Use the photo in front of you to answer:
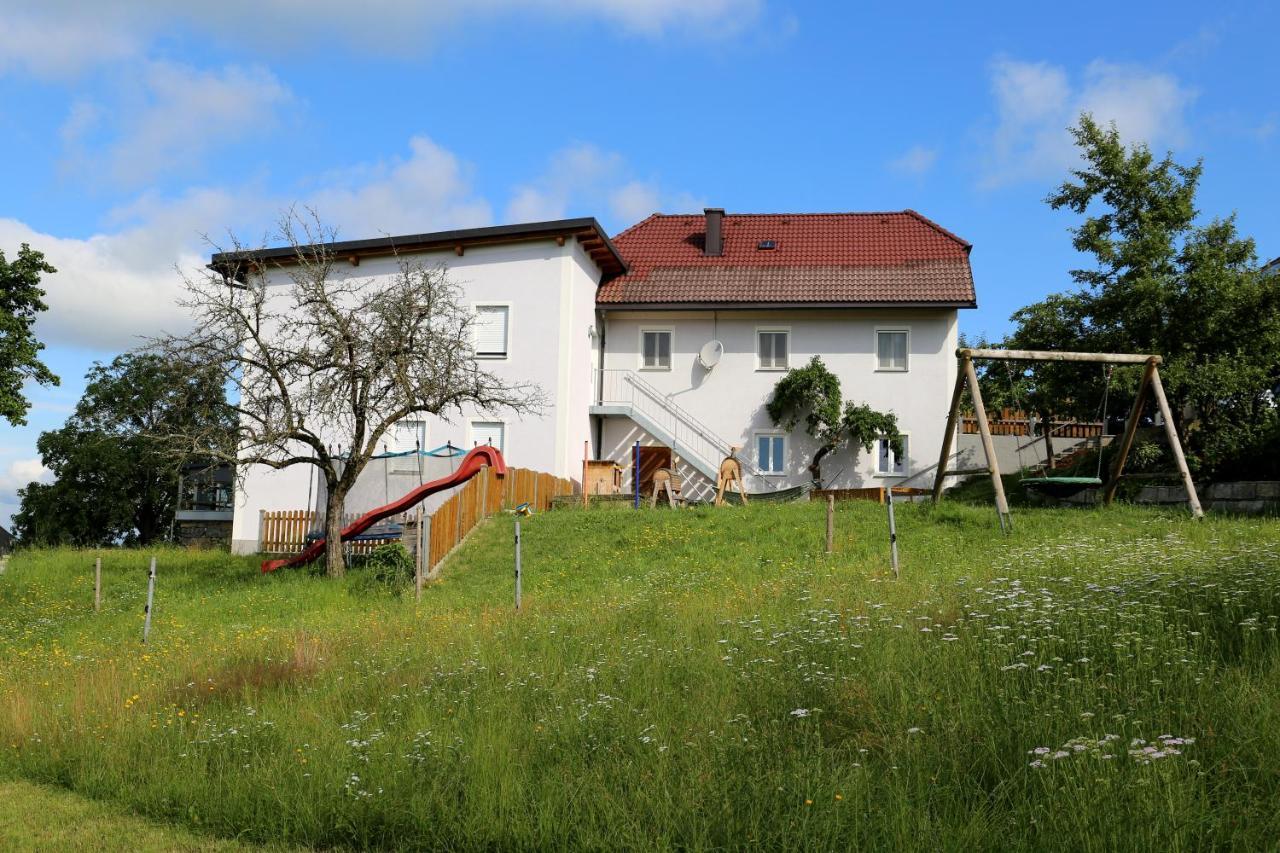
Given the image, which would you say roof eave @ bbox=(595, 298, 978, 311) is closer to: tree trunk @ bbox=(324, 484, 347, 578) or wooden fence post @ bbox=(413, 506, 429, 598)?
tree trunk @ bbox=(324, 484, 347, 578)

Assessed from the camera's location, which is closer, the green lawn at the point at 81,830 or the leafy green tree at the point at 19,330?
the green lawn at the point at 81,830

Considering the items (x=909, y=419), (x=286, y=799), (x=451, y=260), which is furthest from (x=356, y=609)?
(x=909, y=419)

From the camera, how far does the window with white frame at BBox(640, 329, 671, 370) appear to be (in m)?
32.7

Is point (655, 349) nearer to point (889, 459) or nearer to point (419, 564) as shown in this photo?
point (889, 459)

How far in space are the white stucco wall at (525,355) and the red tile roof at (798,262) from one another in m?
3.10

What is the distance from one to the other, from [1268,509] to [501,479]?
14.5m

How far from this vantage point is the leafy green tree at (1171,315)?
922 inches

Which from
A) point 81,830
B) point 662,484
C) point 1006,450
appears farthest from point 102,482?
point 81,830

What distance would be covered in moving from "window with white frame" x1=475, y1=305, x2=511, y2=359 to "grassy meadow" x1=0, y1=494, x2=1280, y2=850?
15514mm

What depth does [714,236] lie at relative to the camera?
34656 millimetres

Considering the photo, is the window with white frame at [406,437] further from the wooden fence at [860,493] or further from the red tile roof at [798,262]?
the wooden fence at [860,493]

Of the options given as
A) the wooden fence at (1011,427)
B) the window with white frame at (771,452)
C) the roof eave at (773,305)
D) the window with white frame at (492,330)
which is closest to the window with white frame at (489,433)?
the window with white frame at (492,330)

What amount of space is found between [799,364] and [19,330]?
22.2m

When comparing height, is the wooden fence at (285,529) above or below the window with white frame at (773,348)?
below
